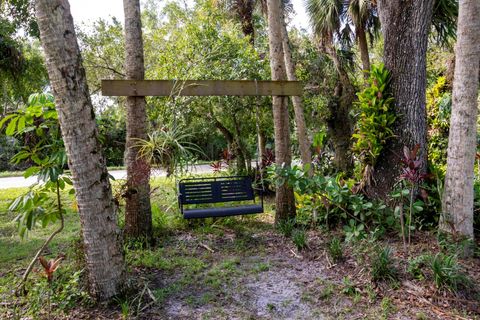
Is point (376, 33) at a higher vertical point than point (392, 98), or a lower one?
higher

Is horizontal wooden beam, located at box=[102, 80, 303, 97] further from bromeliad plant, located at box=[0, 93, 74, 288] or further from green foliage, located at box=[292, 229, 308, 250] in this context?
green foliage, located at box=[292, 229, 308, 250]

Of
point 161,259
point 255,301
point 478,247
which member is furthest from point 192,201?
point 478,247

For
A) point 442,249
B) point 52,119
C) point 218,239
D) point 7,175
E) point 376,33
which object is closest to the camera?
point 52,119

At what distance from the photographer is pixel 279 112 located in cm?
455

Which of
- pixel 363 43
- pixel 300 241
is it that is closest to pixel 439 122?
pixel 363 43

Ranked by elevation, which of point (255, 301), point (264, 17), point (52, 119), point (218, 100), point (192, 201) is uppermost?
point (264, 17)

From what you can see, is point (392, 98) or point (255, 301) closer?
point (255, 301)

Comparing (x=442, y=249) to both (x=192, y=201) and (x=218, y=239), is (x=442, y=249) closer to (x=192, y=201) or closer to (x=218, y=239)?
(x=218, y=239)

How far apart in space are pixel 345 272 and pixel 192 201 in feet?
7.21

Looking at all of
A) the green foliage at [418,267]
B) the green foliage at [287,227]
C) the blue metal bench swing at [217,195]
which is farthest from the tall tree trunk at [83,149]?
the green foliage at [418,267]

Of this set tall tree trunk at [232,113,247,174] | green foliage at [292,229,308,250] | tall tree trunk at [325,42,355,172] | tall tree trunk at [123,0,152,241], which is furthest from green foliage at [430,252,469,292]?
tall tree trunk at [232,113,247,174]

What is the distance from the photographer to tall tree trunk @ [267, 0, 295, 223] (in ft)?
14.7

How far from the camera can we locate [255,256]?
3824 millimetres

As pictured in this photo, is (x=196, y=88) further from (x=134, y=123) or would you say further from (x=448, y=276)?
(x=448, y=276)
